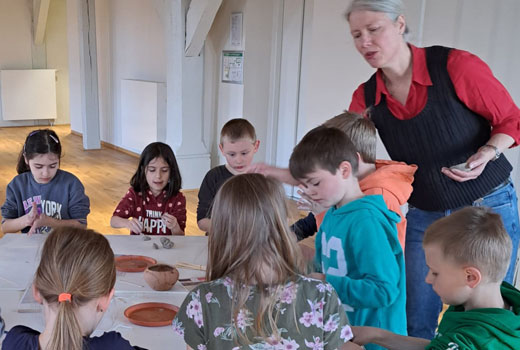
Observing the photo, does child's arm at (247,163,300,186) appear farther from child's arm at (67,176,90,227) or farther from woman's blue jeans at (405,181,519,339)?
child's arm at (67,176,90,227)

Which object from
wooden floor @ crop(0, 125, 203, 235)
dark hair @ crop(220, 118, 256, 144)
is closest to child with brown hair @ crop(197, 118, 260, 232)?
dark hair @ crop(220, 118, 256, 144)

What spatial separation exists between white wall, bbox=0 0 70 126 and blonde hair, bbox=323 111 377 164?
29.7ft

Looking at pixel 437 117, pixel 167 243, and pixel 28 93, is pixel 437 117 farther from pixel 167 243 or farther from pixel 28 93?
pixel 28 93

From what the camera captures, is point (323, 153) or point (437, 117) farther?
point (437, 117)

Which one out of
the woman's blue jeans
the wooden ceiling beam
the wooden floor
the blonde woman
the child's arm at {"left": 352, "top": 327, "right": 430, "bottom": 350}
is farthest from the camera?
the wooden ceiling beam

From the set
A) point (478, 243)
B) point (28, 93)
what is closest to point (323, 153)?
point (478, 243)

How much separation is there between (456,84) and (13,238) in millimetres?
1792

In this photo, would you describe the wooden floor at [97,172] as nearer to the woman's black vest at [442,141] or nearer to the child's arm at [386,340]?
the woman's black vest at [442,141]

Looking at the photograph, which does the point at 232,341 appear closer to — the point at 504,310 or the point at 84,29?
the point at 504,310

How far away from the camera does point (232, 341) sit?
109cm

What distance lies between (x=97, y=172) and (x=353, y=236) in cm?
522

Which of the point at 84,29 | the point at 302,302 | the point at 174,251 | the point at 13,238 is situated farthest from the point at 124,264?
the point at 84,29

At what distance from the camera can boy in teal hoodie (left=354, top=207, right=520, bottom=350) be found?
3.54ft

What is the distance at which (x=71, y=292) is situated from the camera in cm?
104
